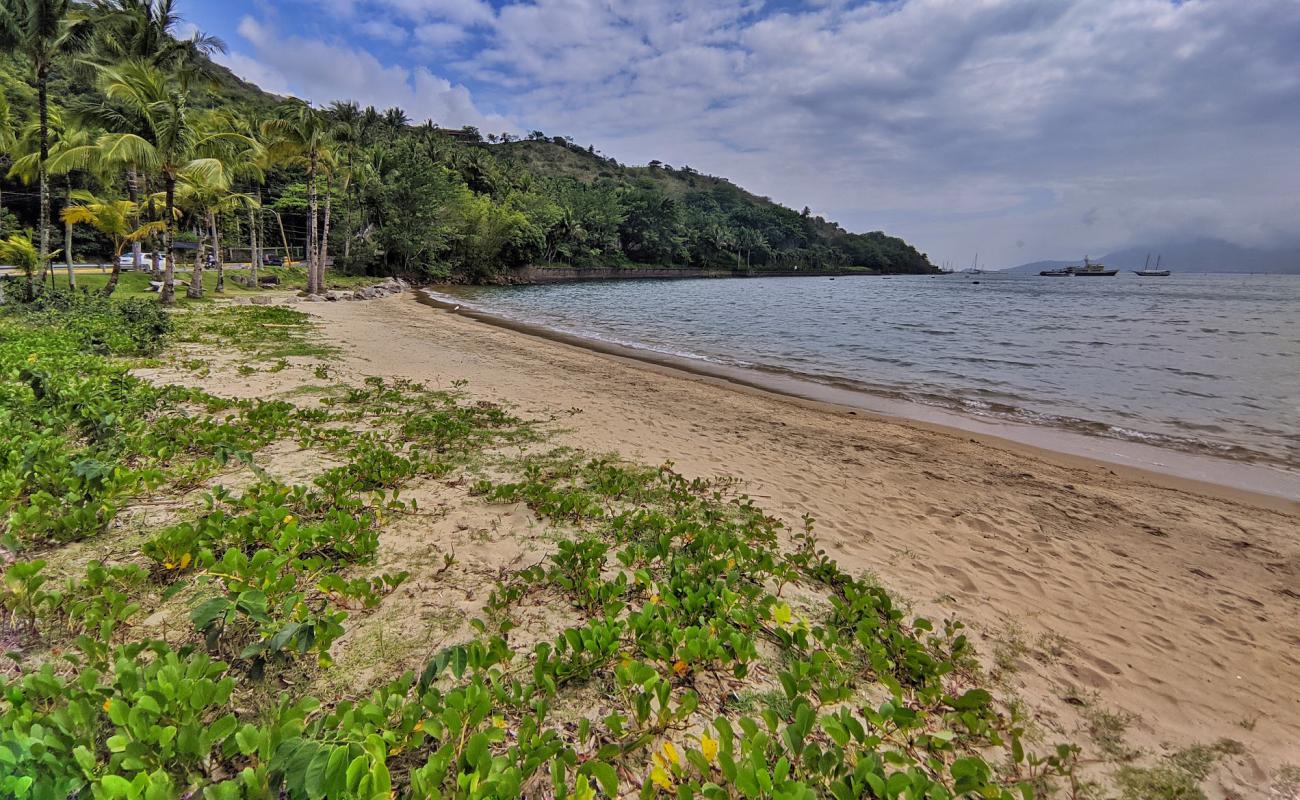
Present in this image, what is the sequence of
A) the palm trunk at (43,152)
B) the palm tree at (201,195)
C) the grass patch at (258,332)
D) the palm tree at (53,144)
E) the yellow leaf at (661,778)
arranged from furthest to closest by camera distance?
the palm tree at (201,195), the palm tree at (53,144), the palm trunk at (43,152), the grass patch at (258,332), the yellow leaf at (661,778)

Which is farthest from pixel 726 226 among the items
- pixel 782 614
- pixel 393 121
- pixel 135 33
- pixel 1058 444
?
pixel 782 614

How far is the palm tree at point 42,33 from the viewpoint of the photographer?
1380 cm

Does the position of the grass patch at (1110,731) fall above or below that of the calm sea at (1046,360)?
below

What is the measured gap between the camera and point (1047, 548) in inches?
195

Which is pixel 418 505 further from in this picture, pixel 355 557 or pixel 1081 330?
Answer: pixel 1081 330

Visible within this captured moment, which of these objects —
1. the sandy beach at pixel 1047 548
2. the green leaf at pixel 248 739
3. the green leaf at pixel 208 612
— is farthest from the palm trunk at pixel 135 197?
the green leaf at pixel 248 739

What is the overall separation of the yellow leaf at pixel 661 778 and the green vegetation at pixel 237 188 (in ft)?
75.0

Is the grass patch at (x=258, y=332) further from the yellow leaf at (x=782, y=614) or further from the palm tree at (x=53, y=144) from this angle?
the yellow leaf at (x=782, y=614)

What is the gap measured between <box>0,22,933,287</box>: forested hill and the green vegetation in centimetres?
15

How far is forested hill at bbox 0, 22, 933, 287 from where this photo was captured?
18.3 metres

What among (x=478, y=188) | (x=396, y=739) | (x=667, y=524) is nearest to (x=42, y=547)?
(x=396, y=739)

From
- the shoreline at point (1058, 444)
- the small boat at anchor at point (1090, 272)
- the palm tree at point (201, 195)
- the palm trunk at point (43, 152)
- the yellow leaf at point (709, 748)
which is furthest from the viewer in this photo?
the small boat at anchor at point (1090, 272)

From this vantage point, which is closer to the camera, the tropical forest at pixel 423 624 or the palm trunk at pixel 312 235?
the tropical forest at pixel 423 624

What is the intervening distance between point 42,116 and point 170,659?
2232 cm
